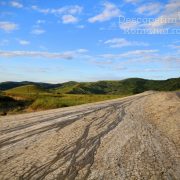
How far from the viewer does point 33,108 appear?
3228cm

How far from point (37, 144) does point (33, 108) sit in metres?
22.2

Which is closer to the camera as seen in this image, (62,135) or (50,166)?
(50,166)

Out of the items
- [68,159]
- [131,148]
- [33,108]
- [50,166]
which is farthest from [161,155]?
[33,108]

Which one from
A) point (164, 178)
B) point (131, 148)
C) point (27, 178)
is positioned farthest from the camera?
point (131, 148)

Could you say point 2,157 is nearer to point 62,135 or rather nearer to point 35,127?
point 62,135

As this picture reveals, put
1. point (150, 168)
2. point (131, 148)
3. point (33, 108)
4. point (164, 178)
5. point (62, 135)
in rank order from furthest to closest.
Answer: point (33, 108) → point (62, 135) → point (131, 148) → point (150, 168) → point (164, 178)

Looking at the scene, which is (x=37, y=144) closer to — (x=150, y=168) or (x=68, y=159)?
(x=68, y=159)

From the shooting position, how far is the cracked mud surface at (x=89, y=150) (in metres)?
7.69

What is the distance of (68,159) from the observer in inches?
341

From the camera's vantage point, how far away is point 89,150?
9.82 meters

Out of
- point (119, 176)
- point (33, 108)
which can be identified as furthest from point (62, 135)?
point (33, 108)

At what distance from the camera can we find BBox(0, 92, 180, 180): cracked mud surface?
25.2ft

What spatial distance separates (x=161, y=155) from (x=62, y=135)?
3.93 m

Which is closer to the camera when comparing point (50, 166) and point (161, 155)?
point (50, 166)
